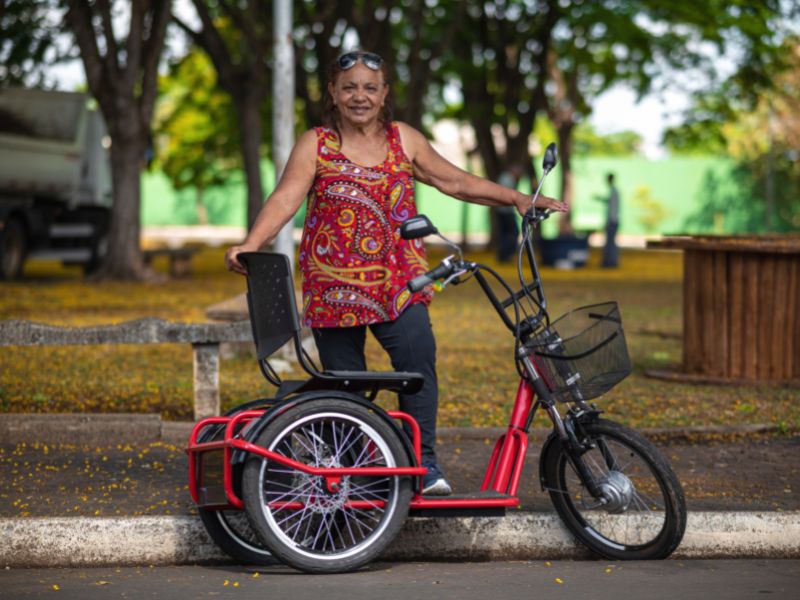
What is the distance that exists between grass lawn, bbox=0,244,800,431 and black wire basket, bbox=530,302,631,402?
3.41 meters

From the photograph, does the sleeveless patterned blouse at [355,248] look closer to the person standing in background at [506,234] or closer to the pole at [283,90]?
the pole at [283,90]

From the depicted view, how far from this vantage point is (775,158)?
157ft

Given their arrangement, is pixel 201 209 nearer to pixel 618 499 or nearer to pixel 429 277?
pixel 618 499

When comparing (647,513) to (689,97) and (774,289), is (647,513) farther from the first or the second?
(689,97)

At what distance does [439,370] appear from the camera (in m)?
11.9

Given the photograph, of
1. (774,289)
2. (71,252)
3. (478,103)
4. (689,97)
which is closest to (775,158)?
(689,97)

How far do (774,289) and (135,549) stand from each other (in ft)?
20.0

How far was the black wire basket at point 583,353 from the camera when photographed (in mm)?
5582

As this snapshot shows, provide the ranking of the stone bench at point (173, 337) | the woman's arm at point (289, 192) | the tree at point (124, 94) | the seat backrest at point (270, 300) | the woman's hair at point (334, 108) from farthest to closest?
1. the tree at point (124, 94)
2. the stone bench at point (173, 337)
3. the woman's hair at point (334, 108)
4. the woman's arm at point (289, 192)
5. the seat backrest at point (270, 300)

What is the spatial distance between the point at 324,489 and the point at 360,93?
156 cm

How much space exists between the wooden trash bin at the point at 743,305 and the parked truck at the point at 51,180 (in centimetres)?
1407

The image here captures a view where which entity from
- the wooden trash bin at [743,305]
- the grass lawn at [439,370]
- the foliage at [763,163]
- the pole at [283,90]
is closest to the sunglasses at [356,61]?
the grass lawn at [439,370]

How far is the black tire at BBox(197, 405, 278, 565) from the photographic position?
19.1 ft

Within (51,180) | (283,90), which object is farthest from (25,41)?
(283,90)
